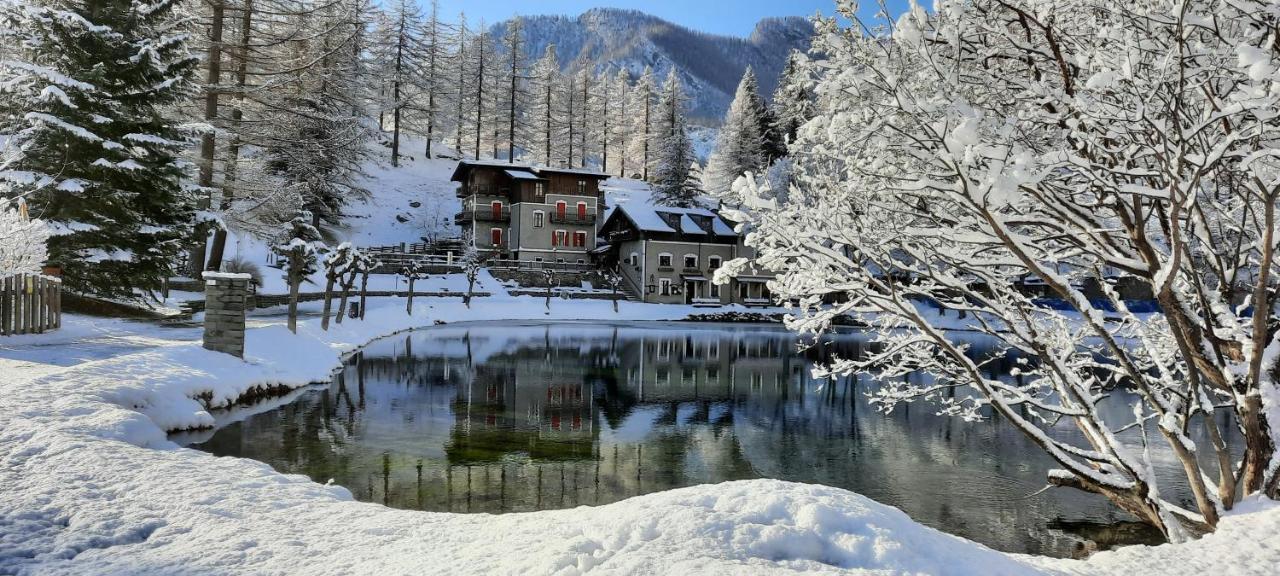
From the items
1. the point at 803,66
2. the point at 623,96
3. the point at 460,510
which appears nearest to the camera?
the point at 803,66

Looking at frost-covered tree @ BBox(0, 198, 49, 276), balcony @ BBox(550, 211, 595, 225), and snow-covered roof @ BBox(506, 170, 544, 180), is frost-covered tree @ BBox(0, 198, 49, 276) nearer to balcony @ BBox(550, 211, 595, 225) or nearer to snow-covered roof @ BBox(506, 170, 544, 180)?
snow-covered roof @ BBox(506, 170, 544, 180)

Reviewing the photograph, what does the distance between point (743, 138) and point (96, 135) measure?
53.3 m

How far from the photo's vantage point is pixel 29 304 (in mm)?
14570

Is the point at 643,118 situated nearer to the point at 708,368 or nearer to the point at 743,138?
the point at 743,138

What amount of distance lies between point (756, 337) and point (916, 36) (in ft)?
119

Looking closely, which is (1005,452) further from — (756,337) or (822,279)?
(756,337)

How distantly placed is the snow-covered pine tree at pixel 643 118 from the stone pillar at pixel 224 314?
227 ft

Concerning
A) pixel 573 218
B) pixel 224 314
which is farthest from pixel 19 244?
pixel 573 218

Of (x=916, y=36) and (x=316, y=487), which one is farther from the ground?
(x=916, y=36)

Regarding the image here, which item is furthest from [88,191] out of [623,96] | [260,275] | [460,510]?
[623,96]

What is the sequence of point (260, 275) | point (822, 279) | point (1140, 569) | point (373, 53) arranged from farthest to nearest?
point (373, 53)
point (260, 275)
point (822, 279)
point (1140, 569)

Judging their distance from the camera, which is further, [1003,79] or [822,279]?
[822,279]

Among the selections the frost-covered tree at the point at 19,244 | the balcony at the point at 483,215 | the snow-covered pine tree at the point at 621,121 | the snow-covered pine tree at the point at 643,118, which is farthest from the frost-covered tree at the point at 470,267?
the snow-covered pine tree at the point at 621,121

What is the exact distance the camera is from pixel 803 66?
5.32 meters
